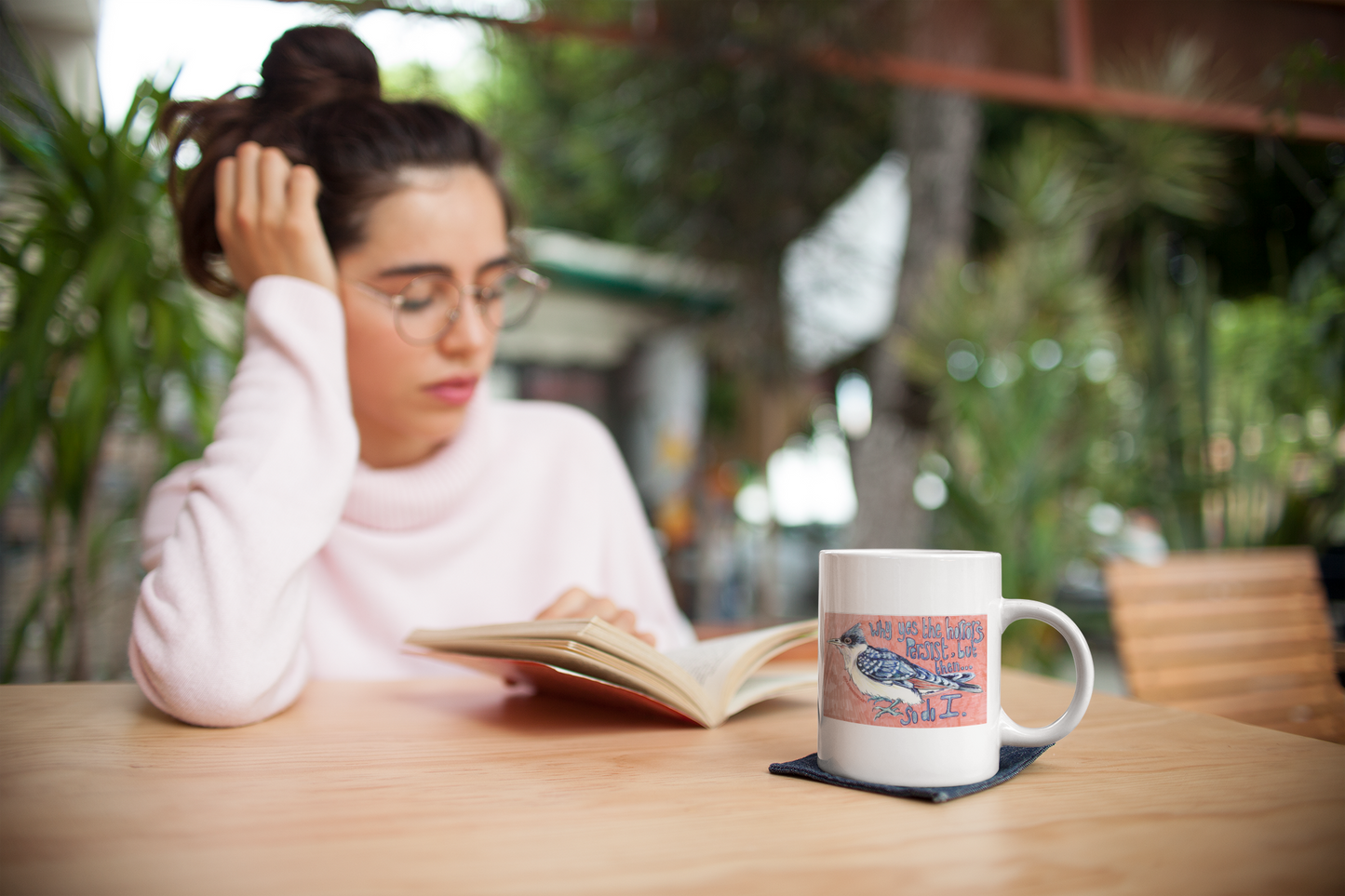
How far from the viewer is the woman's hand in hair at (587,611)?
0.93m

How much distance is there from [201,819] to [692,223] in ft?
13.3

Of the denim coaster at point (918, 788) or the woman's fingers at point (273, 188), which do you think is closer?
the denim coaster at point (918, 788)

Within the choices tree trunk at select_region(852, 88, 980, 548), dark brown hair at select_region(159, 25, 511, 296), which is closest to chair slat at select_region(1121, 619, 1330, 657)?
dark brown hair at select_region(159, 25, 511, 296)

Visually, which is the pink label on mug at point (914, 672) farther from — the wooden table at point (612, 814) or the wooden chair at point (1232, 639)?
the wooden chair at point (1232, 639)

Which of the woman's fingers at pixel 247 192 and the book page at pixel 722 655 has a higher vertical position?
the woman's fingers at pixel 247 192

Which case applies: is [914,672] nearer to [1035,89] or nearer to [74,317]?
[74,317]

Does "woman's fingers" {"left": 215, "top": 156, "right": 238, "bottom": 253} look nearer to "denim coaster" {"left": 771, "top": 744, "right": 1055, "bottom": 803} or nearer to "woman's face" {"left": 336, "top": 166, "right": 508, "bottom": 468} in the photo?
"woman's face" {"left": 336, "top": 166, "right": 508, "bottom": 468}

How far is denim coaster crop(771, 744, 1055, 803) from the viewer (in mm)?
557

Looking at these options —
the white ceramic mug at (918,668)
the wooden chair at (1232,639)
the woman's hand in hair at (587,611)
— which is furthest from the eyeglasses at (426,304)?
the wooden chair at (1232,639)

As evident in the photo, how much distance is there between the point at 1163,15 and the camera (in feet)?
9.46

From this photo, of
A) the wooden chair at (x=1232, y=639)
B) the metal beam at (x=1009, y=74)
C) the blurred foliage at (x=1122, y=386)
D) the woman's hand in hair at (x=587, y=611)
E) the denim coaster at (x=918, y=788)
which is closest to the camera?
the denim coaster at (x=918, y=788)

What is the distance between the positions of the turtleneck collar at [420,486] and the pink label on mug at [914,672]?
819 mm

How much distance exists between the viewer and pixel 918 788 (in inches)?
22.5

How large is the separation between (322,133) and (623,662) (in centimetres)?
87
